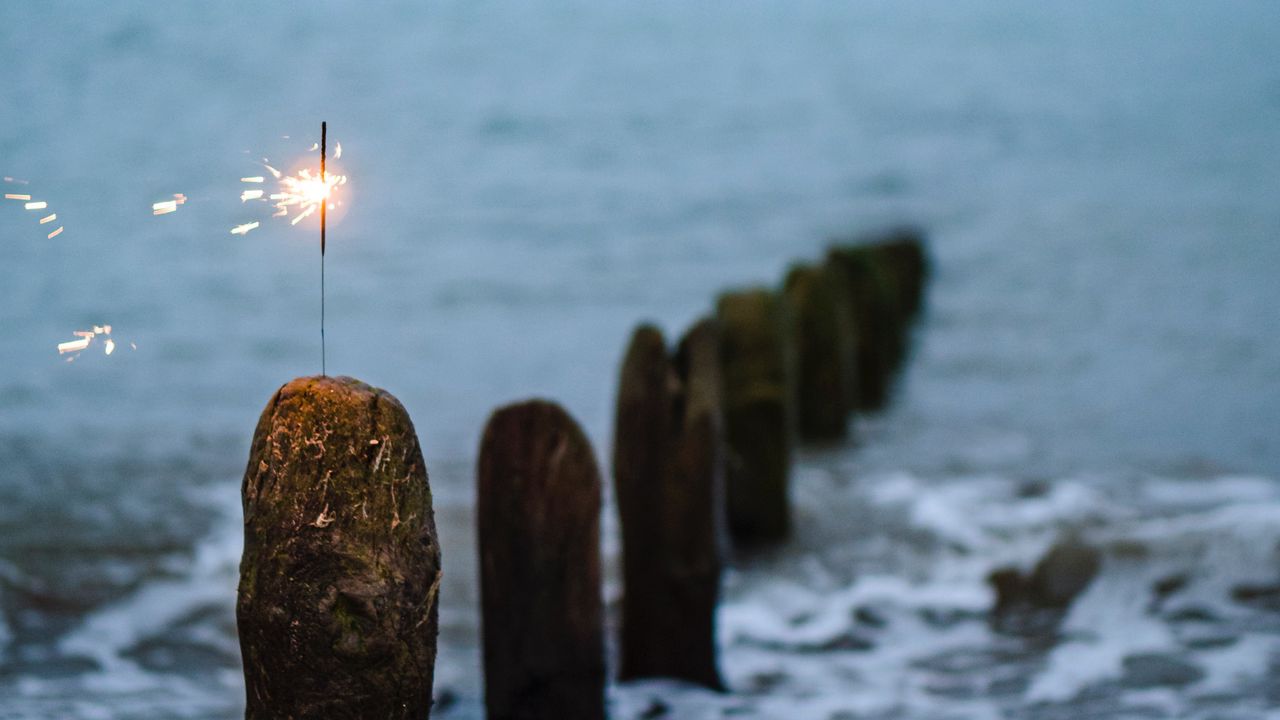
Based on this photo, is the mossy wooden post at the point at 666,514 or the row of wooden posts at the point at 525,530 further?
the mossy wooden post at the point at 666,514

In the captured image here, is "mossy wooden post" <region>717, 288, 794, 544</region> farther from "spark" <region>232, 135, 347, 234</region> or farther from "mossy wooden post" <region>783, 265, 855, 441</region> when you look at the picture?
"spark" <region>232, 135, 347, 234</region>

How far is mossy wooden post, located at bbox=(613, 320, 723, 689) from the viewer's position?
501cm

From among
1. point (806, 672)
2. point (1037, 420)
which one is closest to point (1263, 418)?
point (1037, 420)

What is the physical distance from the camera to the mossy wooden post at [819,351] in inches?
388

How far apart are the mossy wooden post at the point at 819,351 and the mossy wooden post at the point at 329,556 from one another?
702cm

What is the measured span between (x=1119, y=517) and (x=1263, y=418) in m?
5.77

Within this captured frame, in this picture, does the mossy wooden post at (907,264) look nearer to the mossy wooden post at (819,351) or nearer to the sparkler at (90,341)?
the mossy wooden post at (819,351)

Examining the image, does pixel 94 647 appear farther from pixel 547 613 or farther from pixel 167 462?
pixel 167 462

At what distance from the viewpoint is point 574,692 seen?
423 centimetres

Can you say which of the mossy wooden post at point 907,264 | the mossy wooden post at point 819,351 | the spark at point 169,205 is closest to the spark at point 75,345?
the spark at point 169,205

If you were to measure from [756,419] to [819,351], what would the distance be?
2.74 metres

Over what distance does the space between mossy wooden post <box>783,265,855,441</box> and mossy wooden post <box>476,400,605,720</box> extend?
564 cm

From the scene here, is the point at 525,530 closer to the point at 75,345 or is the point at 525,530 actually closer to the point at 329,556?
the point at 329,556

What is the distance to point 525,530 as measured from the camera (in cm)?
413
